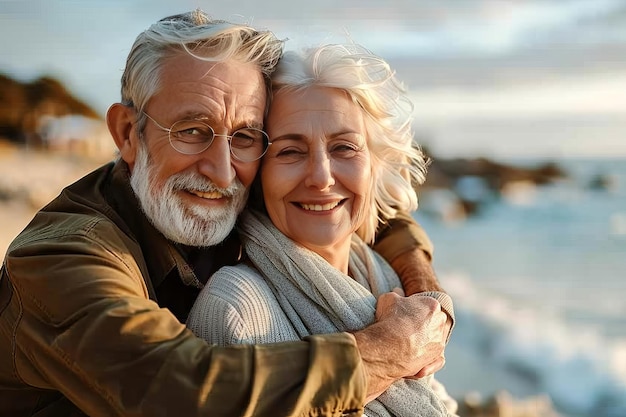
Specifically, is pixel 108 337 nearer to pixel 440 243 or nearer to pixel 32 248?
pixel 32 248

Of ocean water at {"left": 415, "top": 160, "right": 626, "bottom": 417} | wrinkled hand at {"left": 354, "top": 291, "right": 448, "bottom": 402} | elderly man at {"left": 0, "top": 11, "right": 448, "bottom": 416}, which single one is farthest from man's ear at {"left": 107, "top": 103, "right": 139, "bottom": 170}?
ocean water at {"left": 415, "top": 160, "right": 626, "bottom": 417}

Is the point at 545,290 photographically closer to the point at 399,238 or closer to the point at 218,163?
the point at 399,238

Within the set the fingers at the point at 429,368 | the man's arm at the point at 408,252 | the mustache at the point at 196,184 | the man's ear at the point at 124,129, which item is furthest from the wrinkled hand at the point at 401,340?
the man's ear at the point at 124,129

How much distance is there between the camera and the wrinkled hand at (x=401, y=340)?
2186 mm

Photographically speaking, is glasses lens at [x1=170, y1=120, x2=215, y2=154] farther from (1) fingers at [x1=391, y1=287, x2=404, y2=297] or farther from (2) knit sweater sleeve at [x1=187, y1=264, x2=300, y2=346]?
(1) fingers at [x1=391, y1=287, x2=404, y2=297]

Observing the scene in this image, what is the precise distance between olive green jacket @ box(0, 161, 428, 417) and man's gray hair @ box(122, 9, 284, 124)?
1.77ft

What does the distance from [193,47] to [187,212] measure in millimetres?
516

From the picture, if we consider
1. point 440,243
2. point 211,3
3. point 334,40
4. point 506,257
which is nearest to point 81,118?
point 211,3

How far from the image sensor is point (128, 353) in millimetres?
1931

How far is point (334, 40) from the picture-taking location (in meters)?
2.67

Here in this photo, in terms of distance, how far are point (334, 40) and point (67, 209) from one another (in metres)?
1.02

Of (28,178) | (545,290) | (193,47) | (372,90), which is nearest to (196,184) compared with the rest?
(193,47)

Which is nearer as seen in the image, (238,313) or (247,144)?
(238,313)

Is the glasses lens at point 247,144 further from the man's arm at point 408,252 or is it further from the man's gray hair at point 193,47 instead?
the man's arm at point 408,252
